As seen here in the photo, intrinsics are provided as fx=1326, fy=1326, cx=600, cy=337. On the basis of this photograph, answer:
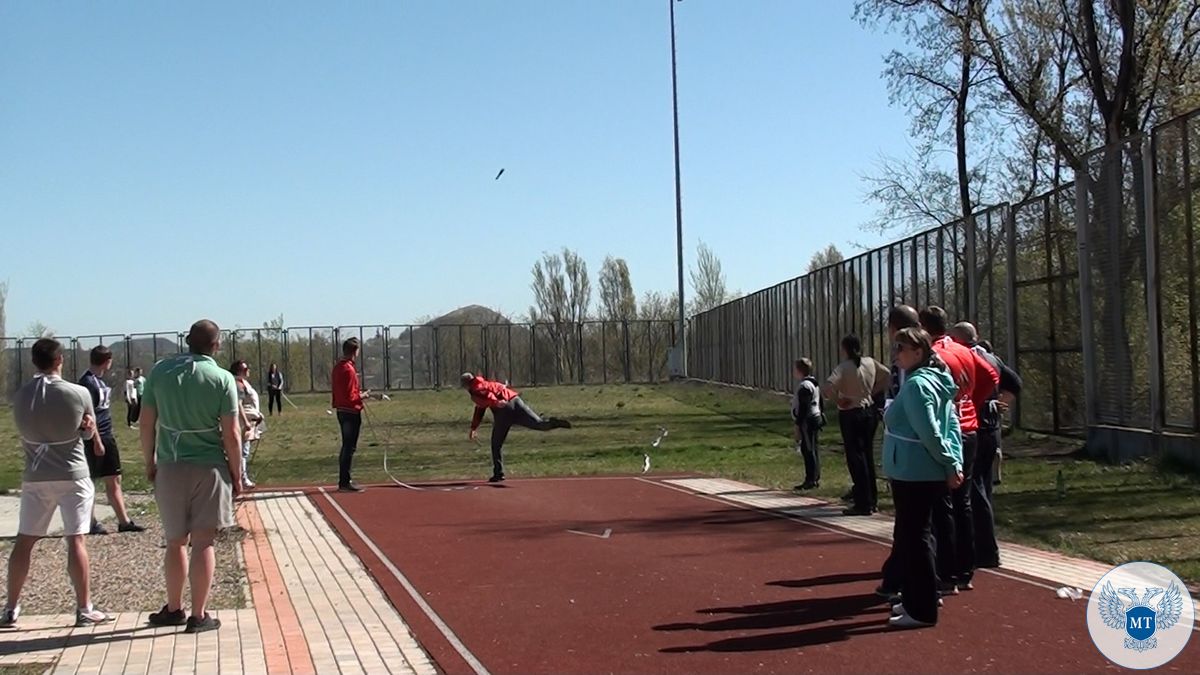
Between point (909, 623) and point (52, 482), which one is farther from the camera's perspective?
point (52, 482)

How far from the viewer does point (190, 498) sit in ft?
27.6

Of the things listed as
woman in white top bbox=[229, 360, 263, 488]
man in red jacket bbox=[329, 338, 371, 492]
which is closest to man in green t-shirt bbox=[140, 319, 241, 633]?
woman in white top bbox=[229, 360, 263, 488]

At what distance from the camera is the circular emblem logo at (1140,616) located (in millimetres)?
7398

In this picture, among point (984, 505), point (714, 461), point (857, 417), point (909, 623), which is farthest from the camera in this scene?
point (714, 461)

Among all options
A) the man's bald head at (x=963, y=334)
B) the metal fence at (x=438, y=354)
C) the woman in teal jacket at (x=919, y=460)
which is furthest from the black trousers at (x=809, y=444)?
the metal fence at (x=438, y=354)

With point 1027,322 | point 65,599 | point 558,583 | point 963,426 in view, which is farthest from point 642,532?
point 1027,322

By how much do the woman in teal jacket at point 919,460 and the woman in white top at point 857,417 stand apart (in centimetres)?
554

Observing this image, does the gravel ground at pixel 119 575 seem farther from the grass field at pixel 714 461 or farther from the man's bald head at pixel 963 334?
the grass field at pixel 714 461

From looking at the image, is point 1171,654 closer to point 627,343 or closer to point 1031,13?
point 1031,13

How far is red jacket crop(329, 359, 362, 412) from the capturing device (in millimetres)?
17516

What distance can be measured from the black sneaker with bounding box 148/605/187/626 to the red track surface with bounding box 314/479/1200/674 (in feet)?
4.87

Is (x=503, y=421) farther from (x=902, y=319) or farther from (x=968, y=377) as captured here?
(x=968, y=377)

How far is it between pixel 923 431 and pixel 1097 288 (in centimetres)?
1287

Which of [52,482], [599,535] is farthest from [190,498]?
[599,535]
